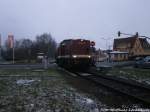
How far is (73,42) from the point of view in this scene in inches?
1328

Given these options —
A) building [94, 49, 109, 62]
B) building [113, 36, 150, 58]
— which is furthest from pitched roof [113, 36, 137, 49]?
building [94, 49, 109, 62]

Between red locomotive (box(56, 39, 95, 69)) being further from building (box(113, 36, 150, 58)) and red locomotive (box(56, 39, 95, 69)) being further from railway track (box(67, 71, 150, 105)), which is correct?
building (box(113, 36, 150, 58))

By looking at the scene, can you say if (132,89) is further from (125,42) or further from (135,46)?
(125,42)

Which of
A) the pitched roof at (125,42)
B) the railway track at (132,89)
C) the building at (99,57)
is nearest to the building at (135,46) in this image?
the pitched roof at (125,42)

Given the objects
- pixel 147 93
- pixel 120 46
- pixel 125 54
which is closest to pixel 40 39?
pixel 120 46

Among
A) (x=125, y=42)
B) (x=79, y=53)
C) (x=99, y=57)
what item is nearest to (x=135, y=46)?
(x=125, y=42)

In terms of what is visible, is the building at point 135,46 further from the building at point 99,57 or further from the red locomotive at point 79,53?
the red locomotive at point 79,53

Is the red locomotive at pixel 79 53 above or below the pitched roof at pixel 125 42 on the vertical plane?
below

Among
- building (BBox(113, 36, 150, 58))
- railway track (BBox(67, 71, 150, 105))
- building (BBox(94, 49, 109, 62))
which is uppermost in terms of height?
building (BBox(113, 36, 150, 58))

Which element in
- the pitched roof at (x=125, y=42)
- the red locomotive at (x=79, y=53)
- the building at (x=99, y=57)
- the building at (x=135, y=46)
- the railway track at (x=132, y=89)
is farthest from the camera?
the pitched roof at (x=125, y=42)

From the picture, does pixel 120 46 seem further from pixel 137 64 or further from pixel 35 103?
pixel 35 103

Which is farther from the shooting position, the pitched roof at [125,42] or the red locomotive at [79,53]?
the pitched roof at [125,42]

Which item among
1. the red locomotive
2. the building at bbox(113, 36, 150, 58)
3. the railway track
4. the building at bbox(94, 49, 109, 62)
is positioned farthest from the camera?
the building at bbox(113, 36, 150, 58)

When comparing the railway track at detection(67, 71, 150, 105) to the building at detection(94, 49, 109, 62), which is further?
the building at detection(94, 49, 109, 62)
